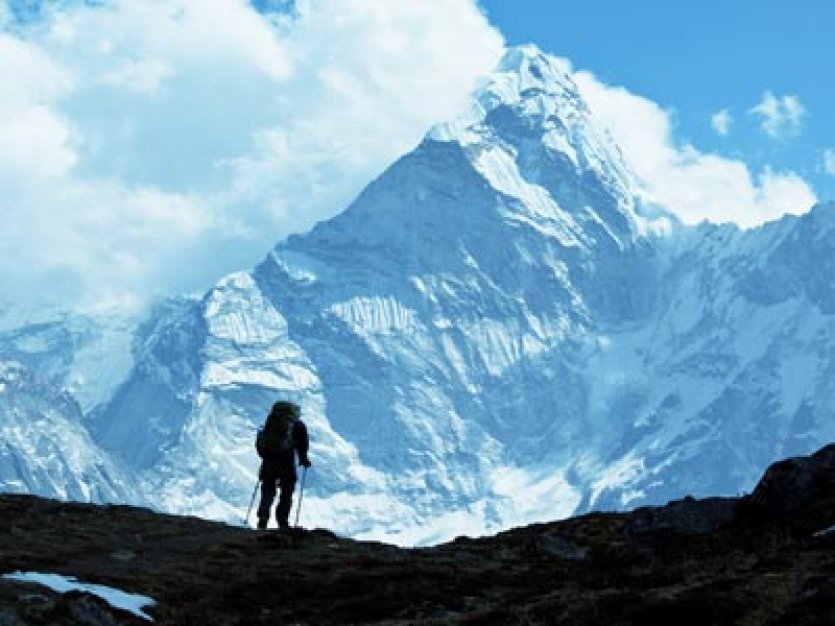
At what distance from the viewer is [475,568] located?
36.5 m

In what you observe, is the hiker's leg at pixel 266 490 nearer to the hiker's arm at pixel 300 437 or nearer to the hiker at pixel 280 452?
the hiker at pixel 280 452

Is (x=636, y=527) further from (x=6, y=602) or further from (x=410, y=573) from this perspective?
(x=6, y=602)

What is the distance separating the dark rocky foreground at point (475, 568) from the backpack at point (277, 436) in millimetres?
2834

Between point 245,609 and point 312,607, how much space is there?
4.18ft

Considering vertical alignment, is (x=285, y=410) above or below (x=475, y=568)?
above

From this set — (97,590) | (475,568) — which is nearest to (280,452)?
→ (475,568)

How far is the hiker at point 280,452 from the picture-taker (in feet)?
146

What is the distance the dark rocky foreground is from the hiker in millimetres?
2457

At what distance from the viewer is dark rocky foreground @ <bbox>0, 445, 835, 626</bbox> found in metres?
25.9

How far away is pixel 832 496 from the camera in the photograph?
115 feet

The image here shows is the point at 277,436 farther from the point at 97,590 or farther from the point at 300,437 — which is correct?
the point at 97,590

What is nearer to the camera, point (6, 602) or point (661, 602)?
point (661, 602)

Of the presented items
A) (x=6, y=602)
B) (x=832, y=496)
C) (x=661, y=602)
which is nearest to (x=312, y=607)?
(x=6, y=602)

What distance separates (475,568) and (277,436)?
9.75 metres
